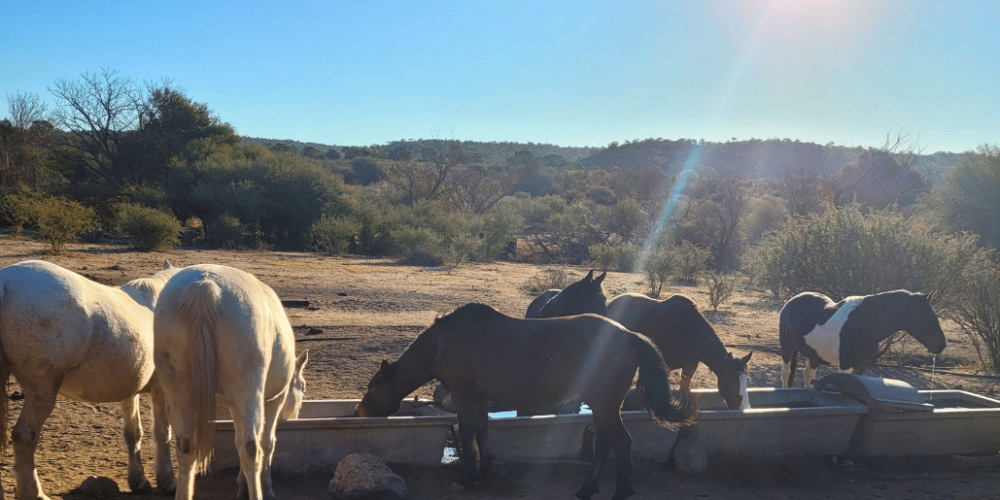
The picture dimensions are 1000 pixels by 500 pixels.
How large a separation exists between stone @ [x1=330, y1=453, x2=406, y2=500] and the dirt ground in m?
0.19

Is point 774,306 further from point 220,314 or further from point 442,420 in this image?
point 220,314

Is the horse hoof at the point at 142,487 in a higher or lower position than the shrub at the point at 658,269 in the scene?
lower

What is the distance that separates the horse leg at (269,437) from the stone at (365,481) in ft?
1.52

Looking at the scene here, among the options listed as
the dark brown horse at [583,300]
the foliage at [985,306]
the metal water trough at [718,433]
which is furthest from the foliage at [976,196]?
the dark brown horse at [583,300]

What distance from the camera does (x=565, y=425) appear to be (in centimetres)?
614

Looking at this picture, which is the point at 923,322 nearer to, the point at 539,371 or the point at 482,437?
the point at 539,371

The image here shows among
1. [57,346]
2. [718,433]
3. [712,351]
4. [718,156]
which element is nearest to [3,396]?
[57,346]

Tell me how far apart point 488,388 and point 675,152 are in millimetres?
85743

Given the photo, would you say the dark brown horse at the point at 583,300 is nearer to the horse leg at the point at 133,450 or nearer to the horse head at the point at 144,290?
the horse head at the point at 144,290

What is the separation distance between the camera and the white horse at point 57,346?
4320 mm

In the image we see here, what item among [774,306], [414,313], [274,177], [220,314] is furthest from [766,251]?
[274,177]

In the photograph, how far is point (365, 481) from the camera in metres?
5.21

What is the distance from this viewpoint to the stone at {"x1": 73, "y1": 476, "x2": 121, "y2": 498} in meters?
5.00

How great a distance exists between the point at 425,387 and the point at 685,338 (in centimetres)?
324
